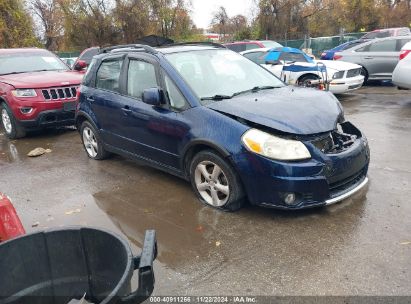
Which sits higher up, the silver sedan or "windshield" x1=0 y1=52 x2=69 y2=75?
"windshield" x1=0 y1=52 x2=69 y2=75

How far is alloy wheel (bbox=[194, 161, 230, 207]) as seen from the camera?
160 inches

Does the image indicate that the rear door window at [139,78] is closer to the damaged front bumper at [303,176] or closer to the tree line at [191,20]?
the damaged front bumper at [303,176]

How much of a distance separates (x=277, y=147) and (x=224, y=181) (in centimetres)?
71

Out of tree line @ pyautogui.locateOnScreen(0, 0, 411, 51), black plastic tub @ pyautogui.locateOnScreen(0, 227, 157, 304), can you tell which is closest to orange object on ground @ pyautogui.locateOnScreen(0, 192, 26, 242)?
black plastic tub @ pyautogui.locateOnScreen(0, 227, 157, 304)

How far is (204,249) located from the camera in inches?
138

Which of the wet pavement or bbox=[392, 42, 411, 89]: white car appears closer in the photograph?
the wet pavement

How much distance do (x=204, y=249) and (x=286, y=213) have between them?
3.24 ft

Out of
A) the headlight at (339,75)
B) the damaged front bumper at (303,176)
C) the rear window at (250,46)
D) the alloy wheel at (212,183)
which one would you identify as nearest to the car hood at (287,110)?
the damaged front bumper at (303,176)

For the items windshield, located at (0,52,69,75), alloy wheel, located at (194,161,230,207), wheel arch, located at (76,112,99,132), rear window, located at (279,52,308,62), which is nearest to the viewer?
alloy wheel, located at (194,161,230,207)

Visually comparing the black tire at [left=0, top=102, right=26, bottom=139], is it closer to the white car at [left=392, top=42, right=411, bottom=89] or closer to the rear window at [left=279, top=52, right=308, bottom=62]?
the rear window at [left=279, top=52, right=308, bottom=62]

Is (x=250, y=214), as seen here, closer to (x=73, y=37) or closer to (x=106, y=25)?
(x=106, y=25)

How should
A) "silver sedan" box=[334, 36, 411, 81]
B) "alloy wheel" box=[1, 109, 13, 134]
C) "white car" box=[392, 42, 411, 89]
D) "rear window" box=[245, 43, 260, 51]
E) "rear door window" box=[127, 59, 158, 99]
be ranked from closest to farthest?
"rear door window" box=[127, 59, 158, 99]
"alloy wheel" box=[1, 109, 13, 134]
"white car" box=[392, 42, 411, 89]
"silver sedan" box=[334, 36, 411, 81]
"rear window" box=[245, 43, 260, 51]

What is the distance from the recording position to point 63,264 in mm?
2000

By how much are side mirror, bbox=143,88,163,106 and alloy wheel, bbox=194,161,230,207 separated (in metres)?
0.86
